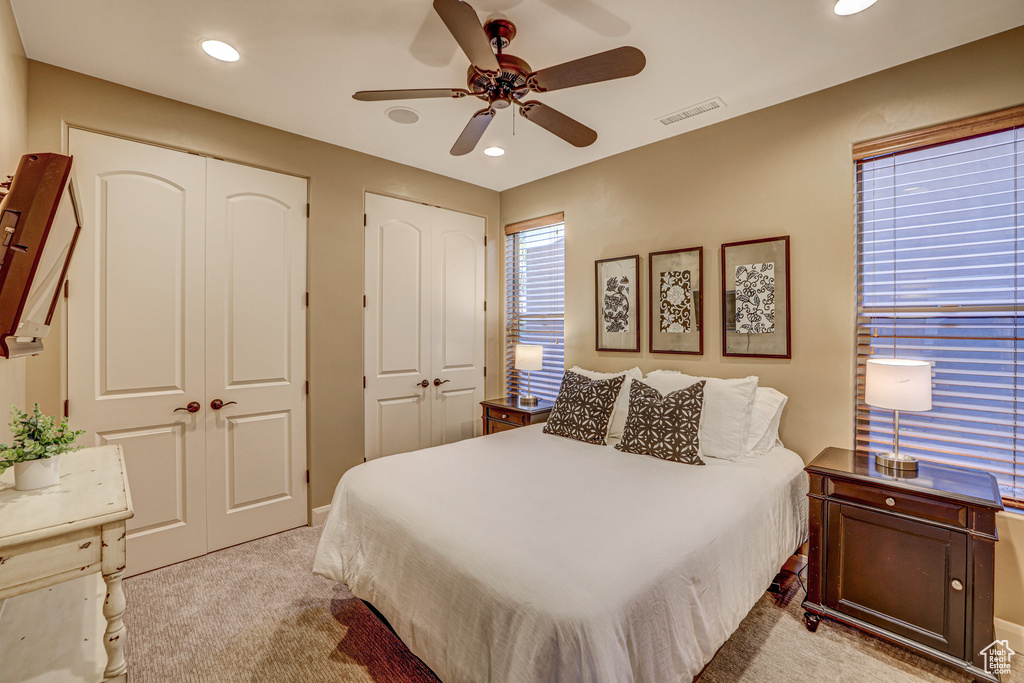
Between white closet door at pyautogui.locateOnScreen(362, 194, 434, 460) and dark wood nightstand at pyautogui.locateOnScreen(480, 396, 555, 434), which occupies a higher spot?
white closet door at pyautogui.locateOnScreen(362, 194, 434, 460)

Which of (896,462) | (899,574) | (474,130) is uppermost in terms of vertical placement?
(474,130)

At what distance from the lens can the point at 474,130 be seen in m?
2.29

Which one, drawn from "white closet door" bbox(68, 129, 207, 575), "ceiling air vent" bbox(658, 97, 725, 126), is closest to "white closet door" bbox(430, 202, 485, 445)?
"white closet door" bbox(68, 129, 207, 575)

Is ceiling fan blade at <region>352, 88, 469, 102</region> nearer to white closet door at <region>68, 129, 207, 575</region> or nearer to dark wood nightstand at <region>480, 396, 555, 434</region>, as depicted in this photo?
white closet door at <region>68, 129, 207, 575</region>

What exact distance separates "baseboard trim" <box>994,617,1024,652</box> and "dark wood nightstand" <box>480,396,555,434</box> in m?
2.65

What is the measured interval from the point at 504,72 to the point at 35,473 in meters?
2.23

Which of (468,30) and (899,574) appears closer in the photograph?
(468,30)

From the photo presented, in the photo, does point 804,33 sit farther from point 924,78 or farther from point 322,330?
point 322,330

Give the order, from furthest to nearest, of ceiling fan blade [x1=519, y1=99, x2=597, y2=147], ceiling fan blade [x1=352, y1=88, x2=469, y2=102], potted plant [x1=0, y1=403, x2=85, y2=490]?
ceiling fan blade [x1=519, y1=99, x2=597, y2=147] → ceiling fan blade [x1=352, y1=88, x2=469, y2=102] → potted plant [x1=0, y1=403, x2=85, y2=490]

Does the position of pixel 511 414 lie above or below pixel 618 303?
below

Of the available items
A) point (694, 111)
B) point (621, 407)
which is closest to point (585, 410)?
point (621, 407)

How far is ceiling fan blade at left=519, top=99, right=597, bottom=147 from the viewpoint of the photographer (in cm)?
210

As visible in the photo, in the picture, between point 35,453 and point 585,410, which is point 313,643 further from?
point 585,410

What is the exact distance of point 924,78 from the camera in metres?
2.24
